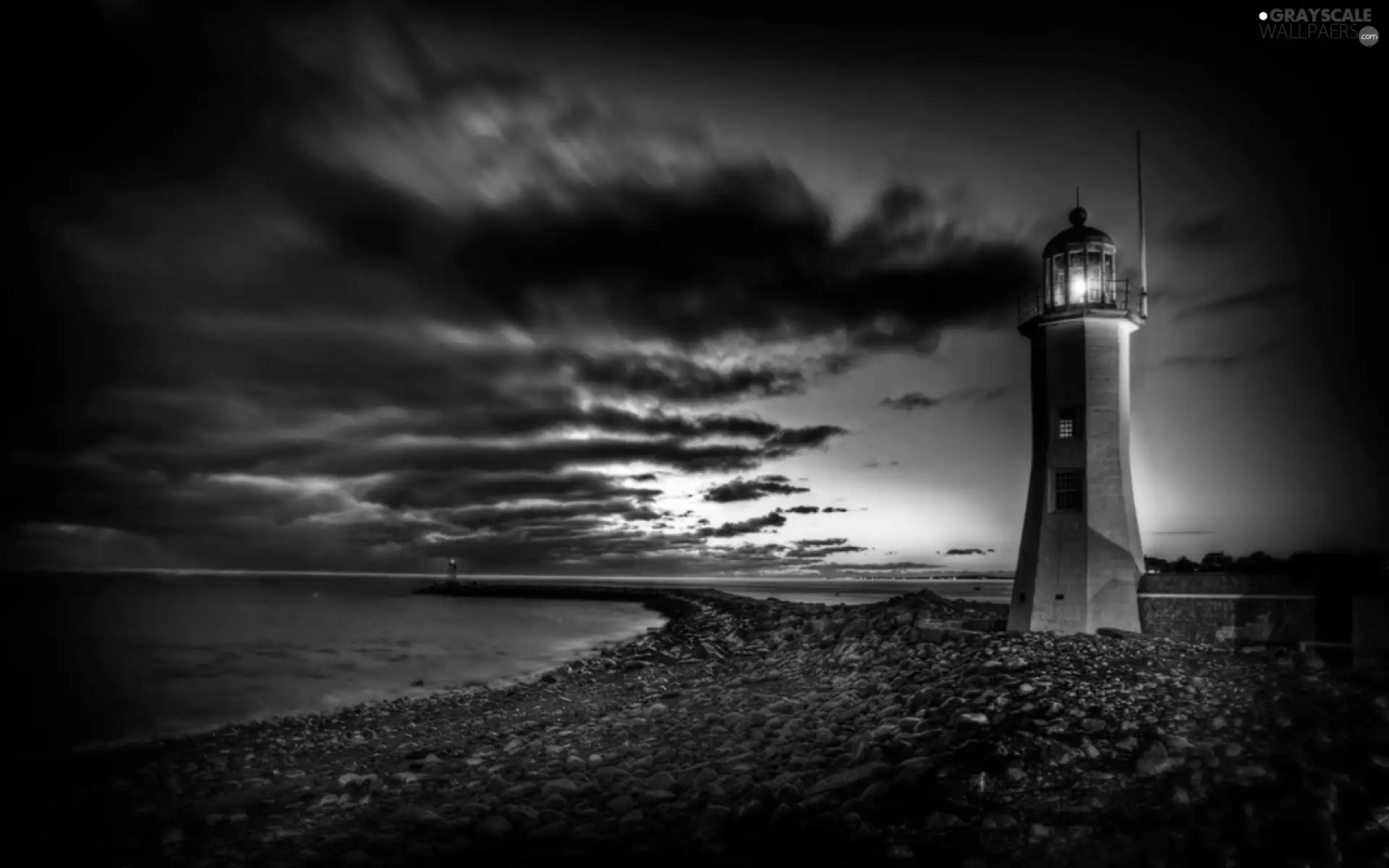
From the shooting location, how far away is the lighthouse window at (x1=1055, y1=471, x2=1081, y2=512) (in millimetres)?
15617

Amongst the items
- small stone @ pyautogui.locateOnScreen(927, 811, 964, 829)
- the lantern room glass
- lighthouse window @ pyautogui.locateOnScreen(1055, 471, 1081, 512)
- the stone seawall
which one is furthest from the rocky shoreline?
the lantern room glass

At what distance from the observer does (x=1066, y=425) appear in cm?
1589

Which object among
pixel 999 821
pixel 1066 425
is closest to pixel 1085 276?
pixel 1066 425

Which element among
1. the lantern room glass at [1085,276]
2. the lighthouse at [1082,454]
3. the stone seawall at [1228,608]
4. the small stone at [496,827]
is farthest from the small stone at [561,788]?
the lantern room glass at [1085,276]

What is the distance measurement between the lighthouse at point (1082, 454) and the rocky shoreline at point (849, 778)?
3.37ft

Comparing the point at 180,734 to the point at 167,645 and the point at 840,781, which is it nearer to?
the point at 840,781

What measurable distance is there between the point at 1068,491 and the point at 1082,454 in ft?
2.59

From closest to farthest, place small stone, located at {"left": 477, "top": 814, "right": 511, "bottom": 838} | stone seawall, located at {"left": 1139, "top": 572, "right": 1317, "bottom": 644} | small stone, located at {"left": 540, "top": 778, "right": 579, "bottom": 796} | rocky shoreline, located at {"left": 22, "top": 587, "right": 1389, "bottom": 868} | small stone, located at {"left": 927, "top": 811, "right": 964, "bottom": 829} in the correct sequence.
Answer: rocky shoreline, located at {"left": 22, "top": 587, "right": 1389, "bottom": 868} < small stone, located at {"left": 927, "top": 811, "right": 964, "bottom": 829} < small stone, located at {"left": 477, "top": 814, "right": 511, "bottom": 838} < small stone, located at {"left": 540, "top": 778, "right": 579, "bottom": 796} < stone seawall, located at {"left": 1139, "top": 572, "right": 1317, "bottom": 644}

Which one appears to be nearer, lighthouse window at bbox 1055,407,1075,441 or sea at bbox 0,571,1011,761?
lighthouse window at bbox 1055,407,1075,441

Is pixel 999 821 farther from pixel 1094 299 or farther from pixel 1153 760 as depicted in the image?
pixel 1094 299

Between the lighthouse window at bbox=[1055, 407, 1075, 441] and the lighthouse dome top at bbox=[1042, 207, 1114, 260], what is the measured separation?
3.33 m

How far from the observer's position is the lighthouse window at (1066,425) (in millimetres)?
15805

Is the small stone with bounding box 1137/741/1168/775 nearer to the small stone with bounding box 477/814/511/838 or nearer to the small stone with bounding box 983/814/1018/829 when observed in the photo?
the small stone with bounding box 983/814/1018/829

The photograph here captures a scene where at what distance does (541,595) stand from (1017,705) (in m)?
103
